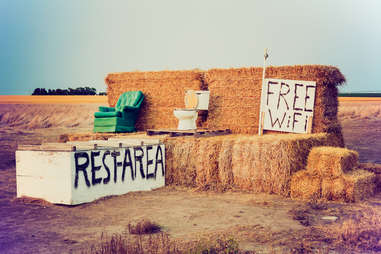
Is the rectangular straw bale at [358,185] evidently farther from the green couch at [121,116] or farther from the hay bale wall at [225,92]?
the green couch at [121,116]

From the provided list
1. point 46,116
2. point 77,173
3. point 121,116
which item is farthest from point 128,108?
point 46,116

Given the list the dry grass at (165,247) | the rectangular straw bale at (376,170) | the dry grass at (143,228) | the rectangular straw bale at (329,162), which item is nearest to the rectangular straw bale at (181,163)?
the rectangular straw bale at (329,162)

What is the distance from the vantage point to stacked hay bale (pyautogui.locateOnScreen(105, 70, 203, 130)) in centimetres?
1070

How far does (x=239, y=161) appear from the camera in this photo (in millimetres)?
7574

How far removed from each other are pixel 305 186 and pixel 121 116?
5.42 metres

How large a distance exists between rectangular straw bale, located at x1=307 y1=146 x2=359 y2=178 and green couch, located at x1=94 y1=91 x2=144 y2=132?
17.0 feet

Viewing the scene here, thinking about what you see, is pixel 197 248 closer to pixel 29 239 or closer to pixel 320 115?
pixel 29 239

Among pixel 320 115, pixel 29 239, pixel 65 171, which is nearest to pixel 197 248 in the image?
pixel 29 239

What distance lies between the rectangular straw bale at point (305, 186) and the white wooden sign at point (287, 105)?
83.0 inches

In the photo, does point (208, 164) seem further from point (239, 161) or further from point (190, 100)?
point (190, 100)

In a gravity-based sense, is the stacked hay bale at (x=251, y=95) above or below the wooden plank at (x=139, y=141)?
above

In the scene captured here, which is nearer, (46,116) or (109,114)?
(109,114)

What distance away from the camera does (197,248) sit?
3.93m

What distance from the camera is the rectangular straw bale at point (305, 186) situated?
6.84 meters
